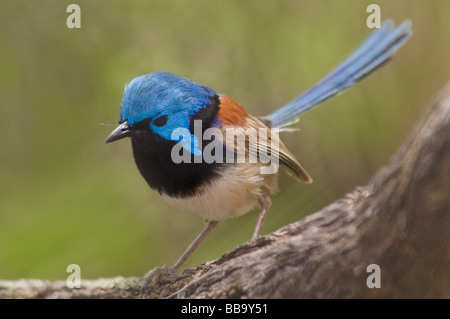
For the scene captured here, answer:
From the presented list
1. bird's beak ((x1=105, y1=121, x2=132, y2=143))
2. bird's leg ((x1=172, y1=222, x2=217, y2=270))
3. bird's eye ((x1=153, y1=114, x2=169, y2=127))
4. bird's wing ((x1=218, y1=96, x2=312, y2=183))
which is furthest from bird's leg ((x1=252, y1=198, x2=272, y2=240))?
bird's beak ((x1=105, y1=121, x2=132, y2=143))

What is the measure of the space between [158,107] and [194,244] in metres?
1.12

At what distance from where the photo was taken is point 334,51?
3.98 m

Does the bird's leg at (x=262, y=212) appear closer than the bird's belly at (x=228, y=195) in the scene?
No

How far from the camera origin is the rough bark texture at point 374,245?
187cm

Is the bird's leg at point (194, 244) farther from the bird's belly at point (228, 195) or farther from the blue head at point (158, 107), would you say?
the blue head at point (158, 107)

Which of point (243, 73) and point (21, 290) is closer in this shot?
point (21, 290)

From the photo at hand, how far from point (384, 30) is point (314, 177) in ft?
3.40

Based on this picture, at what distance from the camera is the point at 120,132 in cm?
292

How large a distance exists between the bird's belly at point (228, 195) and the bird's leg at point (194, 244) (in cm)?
41

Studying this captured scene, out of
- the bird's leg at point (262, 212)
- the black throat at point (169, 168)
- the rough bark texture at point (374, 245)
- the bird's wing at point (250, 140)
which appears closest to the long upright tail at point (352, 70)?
the bird's wing at point (250, 140)

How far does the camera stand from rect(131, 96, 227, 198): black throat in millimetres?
2961
